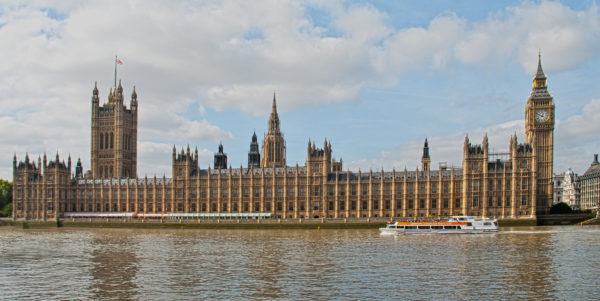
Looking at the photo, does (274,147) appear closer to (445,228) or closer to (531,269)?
(445,228)

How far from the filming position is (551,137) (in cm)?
13575

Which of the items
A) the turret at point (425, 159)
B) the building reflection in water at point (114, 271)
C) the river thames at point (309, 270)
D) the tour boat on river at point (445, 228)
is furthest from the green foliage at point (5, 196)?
the tour boat on river at point (445, 228)

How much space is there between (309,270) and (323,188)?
84.2 metres

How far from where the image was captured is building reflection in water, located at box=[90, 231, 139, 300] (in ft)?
137

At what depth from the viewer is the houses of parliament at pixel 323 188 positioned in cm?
12206

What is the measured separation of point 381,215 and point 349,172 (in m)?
12.2

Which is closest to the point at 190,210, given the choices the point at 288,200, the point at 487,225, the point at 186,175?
the point at 186,175

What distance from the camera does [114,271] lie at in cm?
5178

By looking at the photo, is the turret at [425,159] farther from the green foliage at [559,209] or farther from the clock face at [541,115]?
the green foliage at [559,209]

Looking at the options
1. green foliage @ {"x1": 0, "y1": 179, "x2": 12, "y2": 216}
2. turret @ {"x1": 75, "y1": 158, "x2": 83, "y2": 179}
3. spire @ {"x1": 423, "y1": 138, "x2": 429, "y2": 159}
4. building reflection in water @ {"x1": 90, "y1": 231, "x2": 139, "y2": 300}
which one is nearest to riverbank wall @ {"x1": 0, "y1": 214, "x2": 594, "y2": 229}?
building reflection in water @ {"x1": 90, "y1": 231, "x2": 139, "y2": 300}

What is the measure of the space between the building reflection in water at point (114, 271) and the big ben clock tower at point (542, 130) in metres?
89.6

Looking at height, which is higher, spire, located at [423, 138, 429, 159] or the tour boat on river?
spire, located at [423, 138, 429, 159]

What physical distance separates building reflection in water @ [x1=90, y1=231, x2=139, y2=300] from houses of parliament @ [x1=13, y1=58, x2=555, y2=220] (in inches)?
2502

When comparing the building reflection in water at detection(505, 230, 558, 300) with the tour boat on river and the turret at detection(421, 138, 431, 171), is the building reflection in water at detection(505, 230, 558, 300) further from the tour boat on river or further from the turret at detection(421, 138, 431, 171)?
the turret at detection(421, 138, 431, 171)
